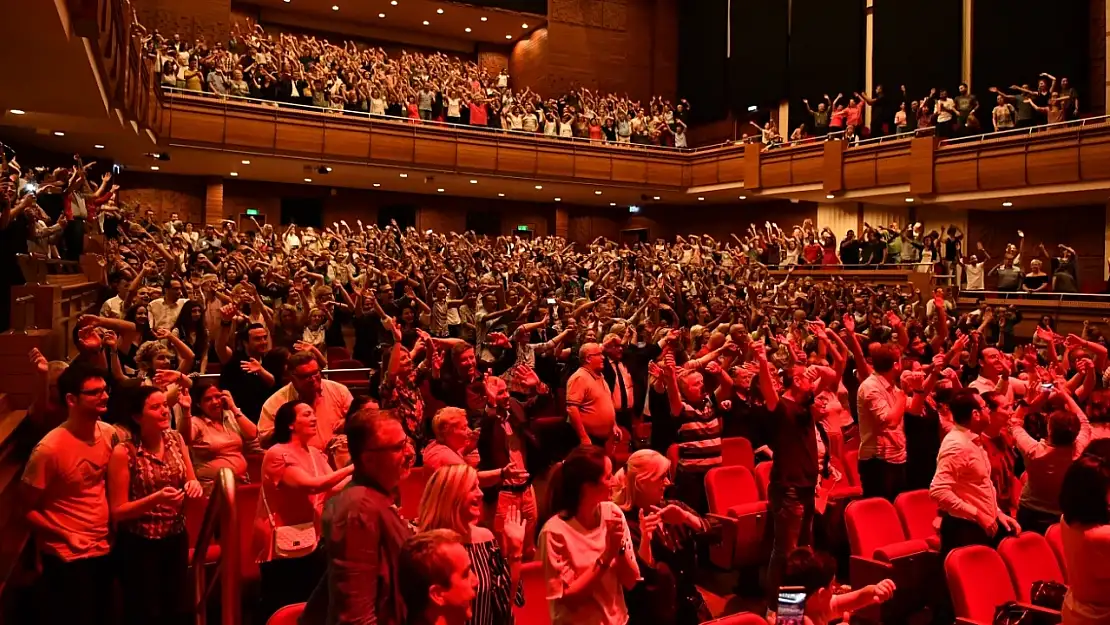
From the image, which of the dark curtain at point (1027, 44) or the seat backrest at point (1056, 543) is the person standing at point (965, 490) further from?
the dark curtain at point (1027, 44)

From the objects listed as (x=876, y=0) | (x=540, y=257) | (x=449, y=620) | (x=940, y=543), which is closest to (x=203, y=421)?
(x=449, y=620)

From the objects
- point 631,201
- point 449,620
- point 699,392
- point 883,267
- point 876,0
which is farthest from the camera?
point 631,201

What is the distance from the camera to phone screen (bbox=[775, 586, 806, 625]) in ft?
7.28

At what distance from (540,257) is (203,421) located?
8604mm

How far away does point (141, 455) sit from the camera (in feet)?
9.39

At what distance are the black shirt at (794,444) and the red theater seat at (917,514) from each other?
0.61m

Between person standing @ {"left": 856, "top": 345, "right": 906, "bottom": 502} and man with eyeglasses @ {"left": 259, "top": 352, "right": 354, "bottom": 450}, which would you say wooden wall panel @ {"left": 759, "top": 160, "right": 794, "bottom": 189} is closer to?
person standing @ {"left": 856, "top": 345, "right": 906, "bottom": 502}

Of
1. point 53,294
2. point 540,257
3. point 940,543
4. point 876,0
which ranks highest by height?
point 876,0

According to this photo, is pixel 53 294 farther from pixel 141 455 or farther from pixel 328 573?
pixel 328 573

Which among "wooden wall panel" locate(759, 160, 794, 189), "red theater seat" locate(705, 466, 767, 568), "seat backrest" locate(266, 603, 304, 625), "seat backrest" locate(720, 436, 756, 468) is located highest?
"wooden wall panel" locate(759, 160, 794, 189)

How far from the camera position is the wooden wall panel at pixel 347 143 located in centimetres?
1482

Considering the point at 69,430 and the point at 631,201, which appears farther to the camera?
the point at 631,201

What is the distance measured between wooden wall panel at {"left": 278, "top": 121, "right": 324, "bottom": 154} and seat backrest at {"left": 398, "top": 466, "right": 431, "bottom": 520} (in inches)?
456

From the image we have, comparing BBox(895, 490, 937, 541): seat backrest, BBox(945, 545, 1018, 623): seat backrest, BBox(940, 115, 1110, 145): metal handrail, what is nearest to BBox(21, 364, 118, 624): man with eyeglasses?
BBox(945, 545, 1018, 623): seat backrest
